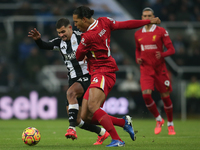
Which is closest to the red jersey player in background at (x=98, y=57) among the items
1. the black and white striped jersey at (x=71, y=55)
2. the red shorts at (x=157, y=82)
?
the black and white striped jersey at (x=71, y=55)

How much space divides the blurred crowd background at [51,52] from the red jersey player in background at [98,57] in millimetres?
8452

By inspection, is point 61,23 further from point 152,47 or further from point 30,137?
point 152,47

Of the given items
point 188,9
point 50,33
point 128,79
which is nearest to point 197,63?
point 128,79

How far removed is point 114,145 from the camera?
5.50m

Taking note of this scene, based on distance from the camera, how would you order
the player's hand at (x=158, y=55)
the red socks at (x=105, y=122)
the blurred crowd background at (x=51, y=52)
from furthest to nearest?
the blurred crowd background at (x=51, y=52), the player's hand at (x=158, y=55), the red socks at (x=105, y=122)

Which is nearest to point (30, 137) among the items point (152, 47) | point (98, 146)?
point (98, 146)

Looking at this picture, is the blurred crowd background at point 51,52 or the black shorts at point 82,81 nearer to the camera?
the black shorts at point 82,81

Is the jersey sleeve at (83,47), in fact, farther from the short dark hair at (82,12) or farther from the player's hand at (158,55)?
the player's hand at (158,55)

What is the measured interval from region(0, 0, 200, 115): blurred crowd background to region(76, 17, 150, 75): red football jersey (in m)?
8.44

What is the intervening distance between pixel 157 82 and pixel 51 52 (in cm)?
724

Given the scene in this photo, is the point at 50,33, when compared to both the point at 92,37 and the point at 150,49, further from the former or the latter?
the point at 92,37

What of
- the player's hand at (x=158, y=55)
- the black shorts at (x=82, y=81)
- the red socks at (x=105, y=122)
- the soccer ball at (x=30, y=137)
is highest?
the player's hand at (x=158, y=55)

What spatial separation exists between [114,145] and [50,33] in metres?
10.4

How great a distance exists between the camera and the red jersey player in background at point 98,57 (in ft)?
18.1
